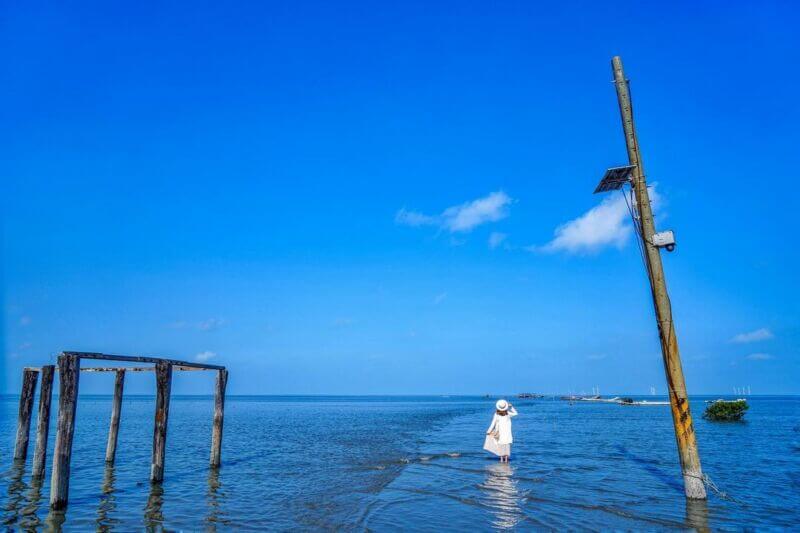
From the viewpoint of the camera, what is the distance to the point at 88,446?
26.4m

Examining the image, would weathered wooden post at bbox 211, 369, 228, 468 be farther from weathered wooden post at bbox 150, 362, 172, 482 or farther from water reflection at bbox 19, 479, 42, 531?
water reflection at bbox 19, 479, 42, 531

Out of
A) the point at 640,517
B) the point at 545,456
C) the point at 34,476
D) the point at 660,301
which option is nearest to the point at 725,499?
the point at 640,517

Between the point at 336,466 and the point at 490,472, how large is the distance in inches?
249

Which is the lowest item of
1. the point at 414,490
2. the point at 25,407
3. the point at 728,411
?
the point at 728,411

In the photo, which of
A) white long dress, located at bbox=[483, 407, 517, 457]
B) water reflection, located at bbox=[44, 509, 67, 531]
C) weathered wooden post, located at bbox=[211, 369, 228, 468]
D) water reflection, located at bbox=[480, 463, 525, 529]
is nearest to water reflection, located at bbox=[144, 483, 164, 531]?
water reflection, located at bbox=[44, 509, 67, 531]

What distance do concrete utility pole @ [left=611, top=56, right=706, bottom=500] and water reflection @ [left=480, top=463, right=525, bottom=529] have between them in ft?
12.4

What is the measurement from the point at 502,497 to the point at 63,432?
11.0 metres

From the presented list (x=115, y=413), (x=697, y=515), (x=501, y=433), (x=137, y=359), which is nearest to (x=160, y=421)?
(x=137, y=359)

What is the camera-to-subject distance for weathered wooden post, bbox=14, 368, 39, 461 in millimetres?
19109

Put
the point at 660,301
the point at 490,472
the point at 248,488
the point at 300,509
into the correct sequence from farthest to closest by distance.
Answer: the point at 490,472
the point at 248,488
the point at 300,509
the point at 660,301

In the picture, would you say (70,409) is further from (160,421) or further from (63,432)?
(160,421)

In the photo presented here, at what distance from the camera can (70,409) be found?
12328 mm

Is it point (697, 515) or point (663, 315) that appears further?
point (697, 515)

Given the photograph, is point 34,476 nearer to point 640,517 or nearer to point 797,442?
point 640,517
